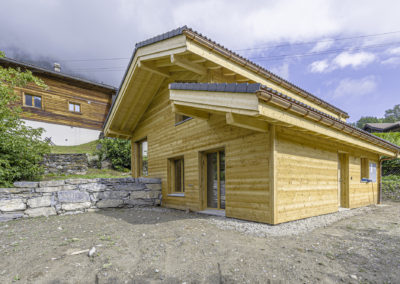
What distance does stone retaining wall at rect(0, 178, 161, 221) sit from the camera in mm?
6159

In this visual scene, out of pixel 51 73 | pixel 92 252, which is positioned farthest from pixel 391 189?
pixel 51 73

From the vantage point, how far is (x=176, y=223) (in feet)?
17.6

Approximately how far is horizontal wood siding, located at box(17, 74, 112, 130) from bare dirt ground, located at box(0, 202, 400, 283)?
43.8ft

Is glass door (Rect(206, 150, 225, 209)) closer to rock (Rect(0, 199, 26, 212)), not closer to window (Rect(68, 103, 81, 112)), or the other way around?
rock (Rect(0, 199, 26, 212))

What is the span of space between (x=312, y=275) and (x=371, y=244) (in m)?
1.92

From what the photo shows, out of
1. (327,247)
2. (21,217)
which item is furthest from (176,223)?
(21,217)

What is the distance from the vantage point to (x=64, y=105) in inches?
659

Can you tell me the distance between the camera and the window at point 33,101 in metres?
15.4

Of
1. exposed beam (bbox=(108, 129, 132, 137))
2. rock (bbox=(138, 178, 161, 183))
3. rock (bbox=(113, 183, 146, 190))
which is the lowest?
rock (bbox=(113, 183, 146, 190))

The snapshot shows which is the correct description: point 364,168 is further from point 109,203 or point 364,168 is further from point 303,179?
point 109,203

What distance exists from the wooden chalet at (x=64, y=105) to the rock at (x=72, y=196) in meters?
10.9

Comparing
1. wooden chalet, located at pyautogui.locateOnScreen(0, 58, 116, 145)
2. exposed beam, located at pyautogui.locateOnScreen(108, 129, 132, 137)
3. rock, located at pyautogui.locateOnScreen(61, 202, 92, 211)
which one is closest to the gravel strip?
rock, located at pyautogui.locateOnScreen(61, 202, 92, 211)

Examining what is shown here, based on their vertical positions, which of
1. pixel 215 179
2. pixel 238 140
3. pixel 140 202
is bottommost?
pixel 140 202

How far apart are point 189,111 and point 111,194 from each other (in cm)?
418
